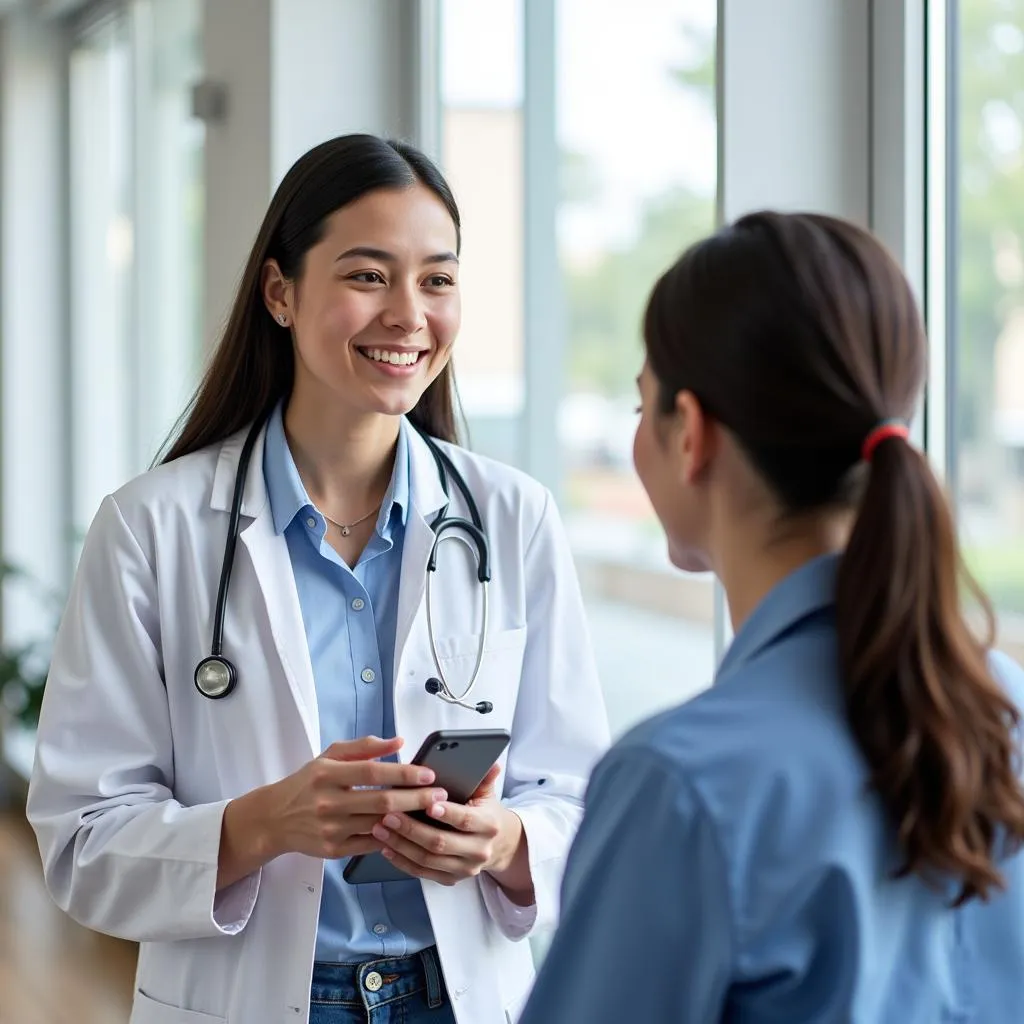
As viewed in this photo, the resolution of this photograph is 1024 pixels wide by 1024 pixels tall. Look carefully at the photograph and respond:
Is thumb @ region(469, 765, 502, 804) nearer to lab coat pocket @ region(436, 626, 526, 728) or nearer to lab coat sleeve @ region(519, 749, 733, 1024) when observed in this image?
lab coat pocket @ region(436, 626, 526, 728)

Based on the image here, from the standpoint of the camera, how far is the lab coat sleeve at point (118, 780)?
4.78ft

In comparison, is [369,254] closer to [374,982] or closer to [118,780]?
[118,780]

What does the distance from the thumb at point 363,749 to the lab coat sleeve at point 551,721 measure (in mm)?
262

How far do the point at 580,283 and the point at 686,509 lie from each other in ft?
5.85

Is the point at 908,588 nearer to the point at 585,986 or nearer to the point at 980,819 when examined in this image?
the point at 980,819

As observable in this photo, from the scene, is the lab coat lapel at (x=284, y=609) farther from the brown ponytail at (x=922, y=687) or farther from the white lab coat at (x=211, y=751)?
the brown ponytail at (x=922, y=687)

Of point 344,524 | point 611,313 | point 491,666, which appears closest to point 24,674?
point 611,313

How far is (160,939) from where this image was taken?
1494 millimetres

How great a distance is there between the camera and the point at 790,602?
0.90 m

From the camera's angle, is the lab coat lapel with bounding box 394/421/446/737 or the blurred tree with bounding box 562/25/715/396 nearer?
the lab coat lapel with bounding box 394/421/446/737

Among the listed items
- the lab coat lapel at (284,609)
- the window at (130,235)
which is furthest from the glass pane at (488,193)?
the lab coat lapel at (284,609)

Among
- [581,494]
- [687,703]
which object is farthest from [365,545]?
[581,494]

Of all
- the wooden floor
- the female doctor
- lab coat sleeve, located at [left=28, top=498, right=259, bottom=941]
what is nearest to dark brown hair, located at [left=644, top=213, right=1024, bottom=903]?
the female doctor

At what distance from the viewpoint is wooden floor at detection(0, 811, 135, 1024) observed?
3375 mm
